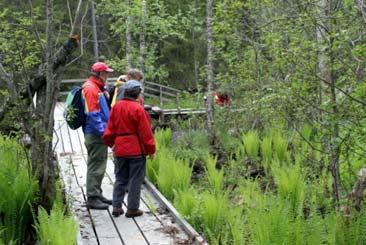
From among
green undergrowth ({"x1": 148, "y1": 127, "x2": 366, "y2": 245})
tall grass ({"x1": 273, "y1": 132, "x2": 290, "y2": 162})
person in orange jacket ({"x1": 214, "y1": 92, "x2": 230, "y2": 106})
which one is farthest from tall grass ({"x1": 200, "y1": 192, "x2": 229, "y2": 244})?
person in orange jacket ({"x1": 214, "y1": 92, "x2": 230, "y2": 106})

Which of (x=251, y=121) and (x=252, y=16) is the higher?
(x=252, y=16)

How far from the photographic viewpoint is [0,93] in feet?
23.7

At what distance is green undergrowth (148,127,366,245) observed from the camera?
4781 mm

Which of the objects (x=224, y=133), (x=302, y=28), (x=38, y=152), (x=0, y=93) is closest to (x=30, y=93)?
(x=38, y=152)

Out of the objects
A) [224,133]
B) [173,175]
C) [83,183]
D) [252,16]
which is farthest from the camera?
[224,133]

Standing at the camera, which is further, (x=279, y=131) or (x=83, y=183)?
(x=279, y=131)

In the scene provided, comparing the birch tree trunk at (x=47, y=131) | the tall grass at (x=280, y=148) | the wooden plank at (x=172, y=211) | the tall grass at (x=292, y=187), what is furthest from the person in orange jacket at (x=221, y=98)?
the birch tree trunk at (x=47, y=131)

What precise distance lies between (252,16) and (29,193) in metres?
6.77

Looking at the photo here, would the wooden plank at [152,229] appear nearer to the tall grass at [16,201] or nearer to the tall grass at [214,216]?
the tall grass at [214,216]

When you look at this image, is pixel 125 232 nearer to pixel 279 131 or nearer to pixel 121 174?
pixel 121 174

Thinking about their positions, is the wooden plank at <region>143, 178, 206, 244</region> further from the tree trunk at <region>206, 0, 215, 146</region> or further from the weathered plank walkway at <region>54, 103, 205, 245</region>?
the tree trunk at <region>206, 0, 215, 146</region>

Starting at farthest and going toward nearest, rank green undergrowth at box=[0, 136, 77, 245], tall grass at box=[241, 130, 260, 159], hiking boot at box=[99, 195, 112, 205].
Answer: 1. tall grass at box=[241, 130, 260, 159]
2. hiking boot at box=[99, 195, 112, 205]
3. green undergrowth at box=[0, 136, 77, 245]

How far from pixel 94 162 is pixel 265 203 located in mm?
2357

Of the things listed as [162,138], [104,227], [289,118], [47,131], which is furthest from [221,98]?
[47,131]
